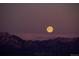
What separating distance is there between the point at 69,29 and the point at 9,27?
2.50ft

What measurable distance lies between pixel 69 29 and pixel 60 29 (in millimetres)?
116

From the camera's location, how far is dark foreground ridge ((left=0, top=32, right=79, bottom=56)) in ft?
6.41

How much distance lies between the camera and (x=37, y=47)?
197 cm

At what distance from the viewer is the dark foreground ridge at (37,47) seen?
77.0 inches

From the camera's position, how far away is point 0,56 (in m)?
1.97

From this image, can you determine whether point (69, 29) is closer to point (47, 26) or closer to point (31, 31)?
point (47, 26)

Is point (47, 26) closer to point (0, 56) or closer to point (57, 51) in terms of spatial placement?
point (57, 51)

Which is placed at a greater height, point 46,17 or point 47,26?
point 46,17

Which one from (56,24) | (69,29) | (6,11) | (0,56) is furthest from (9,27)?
(69,29)

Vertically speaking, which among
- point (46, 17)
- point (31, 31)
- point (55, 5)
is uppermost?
point (55, 5)

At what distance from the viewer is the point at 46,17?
78.7 inches

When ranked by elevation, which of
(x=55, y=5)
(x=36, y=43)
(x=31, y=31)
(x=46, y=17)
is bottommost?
(x=36, y=43)

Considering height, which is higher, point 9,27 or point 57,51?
point 9,27

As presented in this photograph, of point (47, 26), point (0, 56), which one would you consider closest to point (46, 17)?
point (47, 26)
